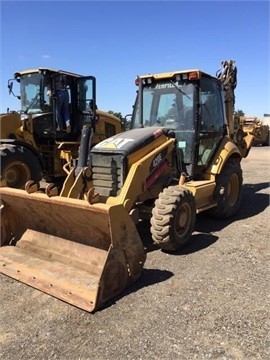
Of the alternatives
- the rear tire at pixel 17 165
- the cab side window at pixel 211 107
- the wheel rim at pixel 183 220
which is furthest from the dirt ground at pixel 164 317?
Answer: the rear tire at pixel 17 165

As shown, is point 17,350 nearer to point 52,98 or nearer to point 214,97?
point 214,97

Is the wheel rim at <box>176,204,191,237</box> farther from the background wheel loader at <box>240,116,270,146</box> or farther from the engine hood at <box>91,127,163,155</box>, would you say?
the background wheel loader at <box>240,116,270,146</box>

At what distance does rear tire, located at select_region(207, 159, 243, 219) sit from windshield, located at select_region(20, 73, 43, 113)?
15.6 ft

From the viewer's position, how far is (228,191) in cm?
705

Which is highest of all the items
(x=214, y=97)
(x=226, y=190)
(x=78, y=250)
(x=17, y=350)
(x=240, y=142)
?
(x=214, y=97)

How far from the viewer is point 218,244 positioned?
18.7 ft

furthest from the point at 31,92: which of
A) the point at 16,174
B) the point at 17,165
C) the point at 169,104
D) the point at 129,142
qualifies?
the point at 129,142

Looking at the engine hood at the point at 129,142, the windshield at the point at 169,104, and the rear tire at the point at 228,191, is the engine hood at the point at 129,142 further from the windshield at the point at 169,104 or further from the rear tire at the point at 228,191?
the rear tire at the point at 228,191

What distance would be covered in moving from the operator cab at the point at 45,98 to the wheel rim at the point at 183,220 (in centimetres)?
503

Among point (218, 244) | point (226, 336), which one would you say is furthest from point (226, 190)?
point (226, 336)

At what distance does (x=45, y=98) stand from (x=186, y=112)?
4.23 meters

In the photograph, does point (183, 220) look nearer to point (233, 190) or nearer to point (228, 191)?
point (228, 191)

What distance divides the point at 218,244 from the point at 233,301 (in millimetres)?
1759

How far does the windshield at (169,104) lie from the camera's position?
6.39 m
